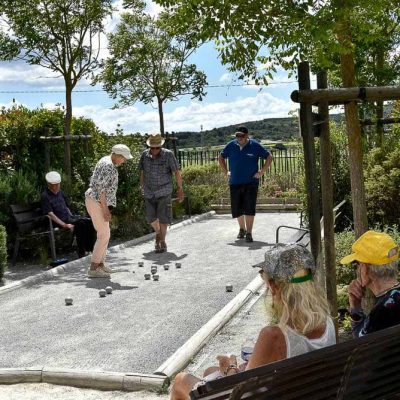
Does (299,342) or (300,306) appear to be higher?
(300,306)

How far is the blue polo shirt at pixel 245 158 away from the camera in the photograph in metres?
Answer: 12.8

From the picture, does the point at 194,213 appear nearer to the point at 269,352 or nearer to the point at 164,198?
the point at 164,198

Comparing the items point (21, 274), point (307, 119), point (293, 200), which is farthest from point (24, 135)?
point (307, 119)

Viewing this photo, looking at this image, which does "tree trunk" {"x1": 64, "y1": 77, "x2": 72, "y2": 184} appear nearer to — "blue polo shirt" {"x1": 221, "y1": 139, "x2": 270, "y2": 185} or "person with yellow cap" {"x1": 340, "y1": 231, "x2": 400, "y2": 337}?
"blue polo shirt" {"x1": 221, "y1": 139, "x2": 270, "y2": 185}

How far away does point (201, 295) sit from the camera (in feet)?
28.7

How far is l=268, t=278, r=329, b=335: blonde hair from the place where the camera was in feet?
11.5

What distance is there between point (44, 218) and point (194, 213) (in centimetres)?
647

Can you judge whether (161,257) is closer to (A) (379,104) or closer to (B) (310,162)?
(A) (379,104)

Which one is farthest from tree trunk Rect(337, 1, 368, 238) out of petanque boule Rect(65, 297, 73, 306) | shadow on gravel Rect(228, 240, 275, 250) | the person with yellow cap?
shadow on gravel Rect(228, 240, 275, 250)

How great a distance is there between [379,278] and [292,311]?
0.72 m

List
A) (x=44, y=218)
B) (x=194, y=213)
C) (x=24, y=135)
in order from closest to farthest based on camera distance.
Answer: (x=44, y=218)
(x=24, y=135)
(x=194, y=213)

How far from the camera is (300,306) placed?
351 cm

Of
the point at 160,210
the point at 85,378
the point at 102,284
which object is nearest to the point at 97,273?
the point at 102,284

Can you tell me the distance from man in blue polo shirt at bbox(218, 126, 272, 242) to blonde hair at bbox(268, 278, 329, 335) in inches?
356
